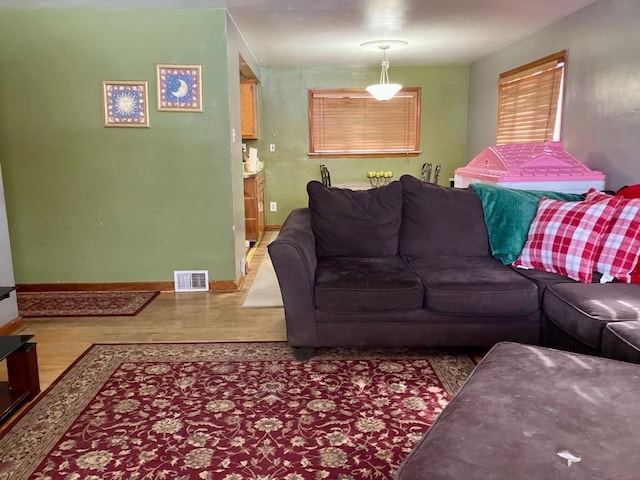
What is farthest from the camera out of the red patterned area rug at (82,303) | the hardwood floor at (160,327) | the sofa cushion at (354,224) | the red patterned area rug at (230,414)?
the red patterned area rug at (82,303)

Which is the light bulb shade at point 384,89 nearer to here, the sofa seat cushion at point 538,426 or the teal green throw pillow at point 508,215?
the teal green throw pillow at point 508,215

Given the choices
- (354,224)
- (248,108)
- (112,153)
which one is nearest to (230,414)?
(354,224)

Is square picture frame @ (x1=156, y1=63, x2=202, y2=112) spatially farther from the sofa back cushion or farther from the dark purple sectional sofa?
the sofa back cushion

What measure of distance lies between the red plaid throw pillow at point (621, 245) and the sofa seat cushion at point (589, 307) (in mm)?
113

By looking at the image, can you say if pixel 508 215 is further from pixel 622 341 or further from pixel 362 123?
pixel 362 123

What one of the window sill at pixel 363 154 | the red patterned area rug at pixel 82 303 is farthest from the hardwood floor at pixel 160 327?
the window sill at pixel 363 154

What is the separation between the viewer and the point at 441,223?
3.29 metres

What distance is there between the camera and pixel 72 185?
13.4ft

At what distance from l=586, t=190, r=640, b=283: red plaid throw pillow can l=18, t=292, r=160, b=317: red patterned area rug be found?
304 centimetres

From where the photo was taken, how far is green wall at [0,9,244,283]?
3908 millimetres

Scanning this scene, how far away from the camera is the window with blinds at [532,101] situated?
4367 mm

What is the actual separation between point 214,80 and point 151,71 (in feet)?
1.61

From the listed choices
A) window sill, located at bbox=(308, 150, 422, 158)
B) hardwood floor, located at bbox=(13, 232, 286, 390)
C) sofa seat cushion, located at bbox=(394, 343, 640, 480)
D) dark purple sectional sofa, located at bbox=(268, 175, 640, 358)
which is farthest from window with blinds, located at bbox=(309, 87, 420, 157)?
sofa seat cushion, located at bbox=(394, 343, 640, 480)

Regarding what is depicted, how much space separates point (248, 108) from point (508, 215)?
4.11m
